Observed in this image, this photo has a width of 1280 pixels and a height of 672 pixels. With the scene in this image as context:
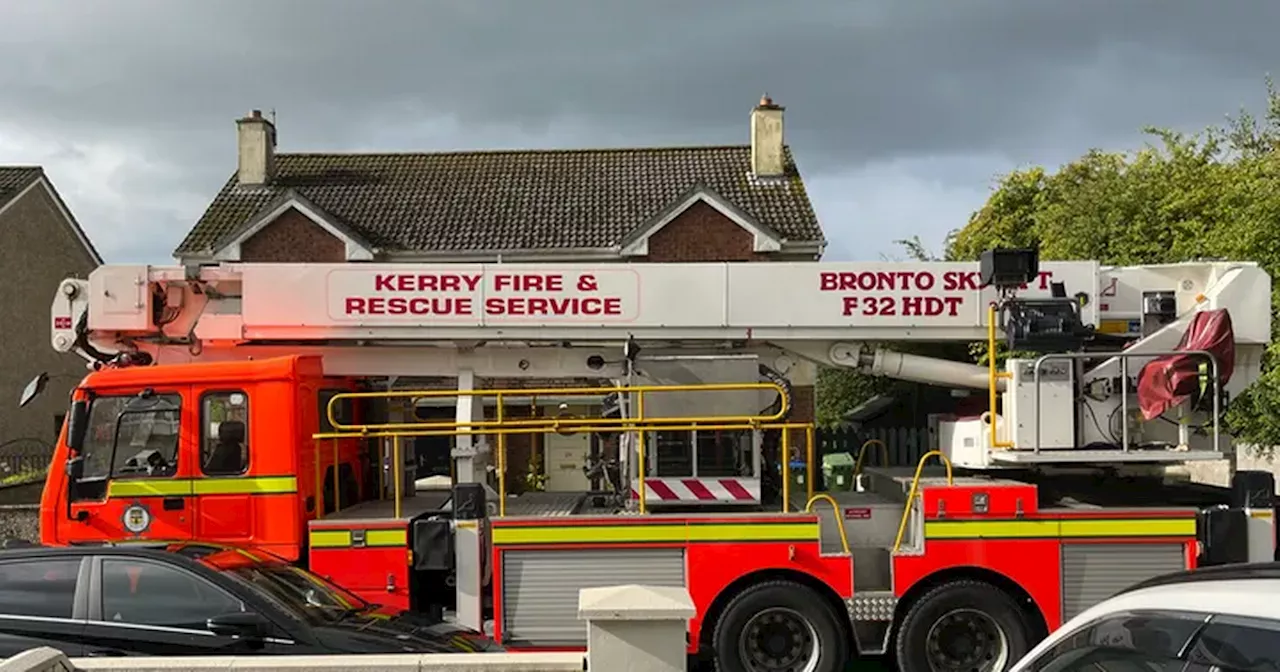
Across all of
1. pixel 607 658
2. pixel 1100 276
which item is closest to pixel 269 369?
pixel 607 658

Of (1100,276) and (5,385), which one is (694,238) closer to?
(1100,276)

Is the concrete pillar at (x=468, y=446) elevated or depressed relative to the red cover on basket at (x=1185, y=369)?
depressed

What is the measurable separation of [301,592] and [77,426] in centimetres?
277

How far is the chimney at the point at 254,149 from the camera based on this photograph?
24.8 m

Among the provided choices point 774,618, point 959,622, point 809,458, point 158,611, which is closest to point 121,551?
point 158,611

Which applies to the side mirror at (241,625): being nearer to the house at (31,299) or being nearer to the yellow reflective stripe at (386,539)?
the yellow reflective stripe at (386,539)

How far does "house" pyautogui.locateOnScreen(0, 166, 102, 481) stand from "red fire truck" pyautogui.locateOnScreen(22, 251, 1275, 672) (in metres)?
20.7

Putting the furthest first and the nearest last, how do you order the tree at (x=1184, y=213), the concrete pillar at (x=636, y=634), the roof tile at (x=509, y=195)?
the roof tile at (x=509, y=195)
the tree at (x=1184, y=213)
the concrete pillar at (x=636, y=634)

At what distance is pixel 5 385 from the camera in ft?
89.4

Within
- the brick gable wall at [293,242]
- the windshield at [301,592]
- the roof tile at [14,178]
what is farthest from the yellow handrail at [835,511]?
the roof tile at [14,178]

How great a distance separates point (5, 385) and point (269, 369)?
77.7 ft

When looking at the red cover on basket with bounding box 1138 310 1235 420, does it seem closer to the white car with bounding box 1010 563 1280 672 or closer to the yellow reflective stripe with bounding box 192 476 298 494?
the white car with bounding box 1010 563 1280 672

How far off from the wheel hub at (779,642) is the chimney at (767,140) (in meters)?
17.9

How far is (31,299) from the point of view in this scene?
95.7 feet
